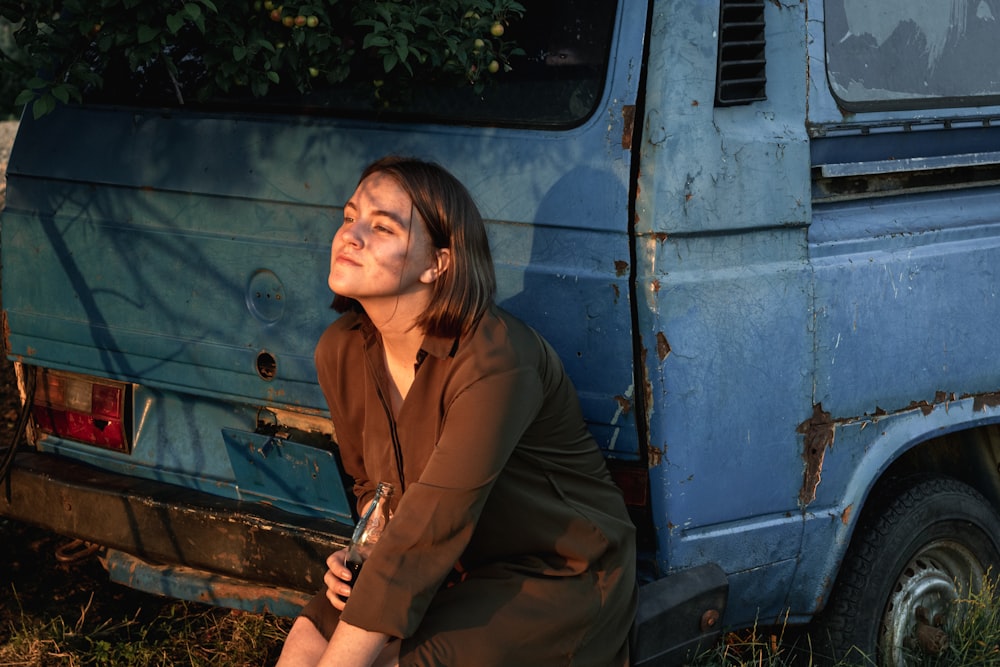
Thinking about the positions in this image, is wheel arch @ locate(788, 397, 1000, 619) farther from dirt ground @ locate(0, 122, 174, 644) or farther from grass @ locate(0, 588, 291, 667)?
dirt ground @ locate(0, 122, 174, 644)

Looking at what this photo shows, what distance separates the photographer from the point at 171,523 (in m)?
3.19

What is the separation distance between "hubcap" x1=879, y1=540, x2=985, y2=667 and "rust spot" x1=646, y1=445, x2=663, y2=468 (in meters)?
0.95

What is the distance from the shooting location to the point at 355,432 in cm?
285

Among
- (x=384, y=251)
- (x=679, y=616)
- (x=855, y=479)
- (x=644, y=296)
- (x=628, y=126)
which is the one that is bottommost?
(x=679, y=616)

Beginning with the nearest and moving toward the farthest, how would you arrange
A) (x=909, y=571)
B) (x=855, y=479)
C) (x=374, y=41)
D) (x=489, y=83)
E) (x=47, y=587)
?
(x=374, y=41)
(x=489, y=83)
(x=855, y=479)
(x=909, y=571)
(x=47, y=587)

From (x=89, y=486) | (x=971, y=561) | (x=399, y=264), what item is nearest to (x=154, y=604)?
(x=89, y=486)

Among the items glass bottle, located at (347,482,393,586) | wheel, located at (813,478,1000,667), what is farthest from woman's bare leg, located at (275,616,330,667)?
wheel, located at (813,478,1000,667)

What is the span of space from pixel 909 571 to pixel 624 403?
1124 mm

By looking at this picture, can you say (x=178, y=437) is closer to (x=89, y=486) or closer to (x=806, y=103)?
(x=89, y=486)

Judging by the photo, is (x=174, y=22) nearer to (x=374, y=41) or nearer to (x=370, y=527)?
(x=374, y=41)

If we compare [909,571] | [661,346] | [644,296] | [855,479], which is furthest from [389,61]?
[909,571]

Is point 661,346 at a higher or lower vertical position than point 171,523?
higher

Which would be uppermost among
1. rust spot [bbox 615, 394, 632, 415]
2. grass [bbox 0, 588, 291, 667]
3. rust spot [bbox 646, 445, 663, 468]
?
rust spot [bbox 615, 394, 632, 415]

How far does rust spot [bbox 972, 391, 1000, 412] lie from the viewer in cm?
326
